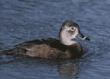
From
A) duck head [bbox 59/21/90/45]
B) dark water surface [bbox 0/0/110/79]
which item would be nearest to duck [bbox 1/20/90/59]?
duck head [bbox 59/21/90/45]

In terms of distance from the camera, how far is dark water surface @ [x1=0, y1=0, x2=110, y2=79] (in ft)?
25.1

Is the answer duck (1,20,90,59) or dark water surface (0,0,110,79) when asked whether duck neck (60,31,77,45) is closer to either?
duck (1,20,90,59)

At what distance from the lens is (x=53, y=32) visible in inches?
415

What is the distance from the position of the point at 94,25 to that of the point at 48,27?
191 centimetres

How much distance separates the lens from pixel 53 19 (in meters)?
11.7

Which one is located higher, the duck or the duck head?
the duck head

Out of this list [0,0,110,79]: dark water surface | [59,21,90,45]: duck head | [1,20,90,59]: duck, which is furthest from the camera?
[59,21,90,45]: duck head

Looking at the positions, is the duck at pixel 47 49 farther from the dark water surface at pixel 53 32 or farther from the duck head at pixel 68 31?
the dark water surface at pixel 53 32

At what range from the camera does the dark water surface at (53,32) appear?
766 centimetres

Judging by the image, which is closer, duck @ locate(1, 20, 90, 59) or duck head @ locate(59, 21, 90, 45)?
duck @ locate(1, 20, 90, 59)

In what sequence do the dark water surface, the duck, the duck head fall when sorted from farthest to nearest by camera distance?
the duck head, the duck, the dark water surface

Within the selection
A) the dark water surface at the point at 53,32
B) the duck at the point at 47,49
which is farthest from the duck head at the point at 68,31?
the dark water surface at the point at 53,32

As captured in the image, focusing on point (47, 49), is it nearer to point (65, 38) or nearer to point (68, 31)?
point (65, 38)

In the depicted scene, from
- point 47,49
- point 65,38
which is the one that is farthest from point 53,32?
point 47,49
